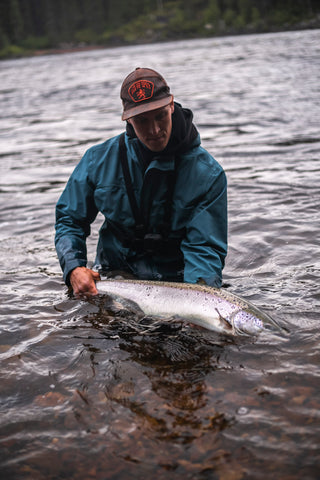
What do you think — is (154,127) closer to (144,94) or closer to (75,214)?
(144,94)

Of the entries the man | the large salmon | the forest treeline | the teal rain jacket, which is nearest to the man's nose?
the man

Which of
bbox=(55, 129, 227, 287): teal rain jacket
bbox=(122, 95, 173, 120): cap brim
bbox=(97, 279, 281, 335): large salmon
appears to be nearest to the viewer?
bbox=(97, 279, 281, 335): large salmon

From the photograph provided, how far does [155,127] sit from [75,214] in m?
1.18

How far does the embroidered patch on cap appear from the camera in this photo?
3.84 metres

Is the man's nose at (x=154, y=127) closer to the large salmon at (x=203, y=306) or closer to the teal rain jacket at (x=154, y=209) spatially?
the teal rain jacket at (x=154, y=209)

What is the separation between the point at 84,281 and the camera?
4.15m

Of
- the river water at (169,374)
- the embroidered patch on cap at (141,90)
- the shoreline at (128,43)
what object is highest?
the embroidered patch on cap at (141,90)

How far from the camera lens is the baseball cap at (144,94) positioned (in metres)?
3.82

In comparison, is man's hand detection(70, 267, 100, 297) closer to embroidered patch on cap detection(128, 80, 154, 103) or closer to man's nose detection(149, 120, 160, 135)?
man's nose detection(149, 120, 160, 135)

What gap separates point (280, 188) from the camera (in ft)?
26.9

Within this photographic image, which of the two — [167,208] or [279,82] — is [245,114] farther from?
[167,208]

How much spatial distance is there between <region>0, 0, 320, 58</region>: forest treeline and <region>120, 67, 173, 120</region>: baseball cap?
82959 mm

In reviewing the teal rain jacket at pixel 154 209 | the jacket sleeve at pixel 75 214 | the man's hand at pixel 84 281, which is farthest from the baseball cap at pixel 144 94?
the man's hand at pixel 84 281

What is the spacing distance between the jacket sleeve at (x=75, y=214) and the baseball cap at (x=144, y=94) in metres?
0.80
